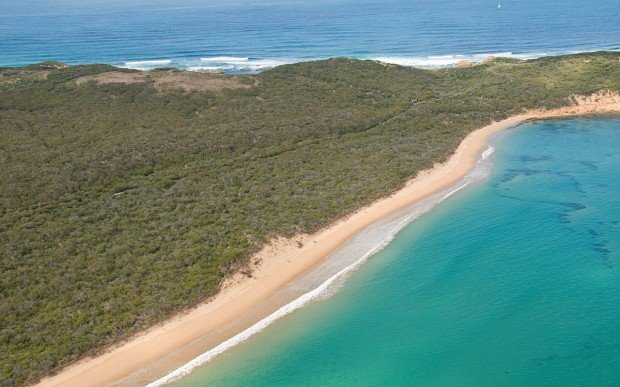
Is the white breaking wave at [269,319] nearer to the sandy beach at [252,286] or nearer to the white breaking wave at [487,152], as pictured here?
the sandy beach at [252,286]

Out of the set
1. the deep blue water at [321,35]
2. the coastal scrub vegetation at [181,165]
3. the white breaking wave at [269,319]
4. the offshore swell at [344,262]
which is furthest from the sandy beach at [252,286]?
the deep blue water at [321,35]

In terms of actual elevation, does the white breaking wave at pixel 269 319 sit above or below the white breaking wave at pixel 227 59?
below

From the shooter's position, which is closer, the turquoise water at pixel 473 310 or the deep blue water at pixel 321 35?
the turquoise water at pixel 473 310

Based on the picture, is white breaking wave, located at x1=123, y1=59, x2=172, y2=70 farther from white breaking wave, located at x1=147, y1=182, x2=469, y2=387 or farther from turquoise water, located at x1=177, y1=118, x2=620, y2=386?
white breaking wave, located at x1=147, y1=182, x2=469, y2=387

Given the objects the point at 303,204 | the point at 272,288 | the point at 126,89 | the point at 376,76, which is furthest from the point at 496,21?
the point at 272,288

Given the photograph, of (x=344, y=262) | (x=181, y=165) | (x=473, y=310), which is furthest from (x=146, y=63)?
(x=473, y=310)

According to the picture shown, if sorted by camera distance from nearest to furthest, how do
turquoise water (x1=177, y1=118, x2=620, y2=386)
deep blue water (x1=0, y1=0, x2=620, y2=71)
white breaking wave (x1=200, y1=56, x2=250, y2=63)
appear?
1. turquoise water (x1=177, y1=118, x2=620, y2=386)
2. deep blue water (x1=0, y1=0, x2=620, y2=71)
3. white breaking wave (x1=200, y1=56, x2=250, y2=63)

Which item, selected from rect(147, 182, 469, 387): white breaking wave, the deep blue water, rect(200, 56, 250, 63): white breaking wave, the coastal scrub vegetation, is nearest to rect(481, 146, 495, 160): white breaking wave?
the coastal scrub vegetation
